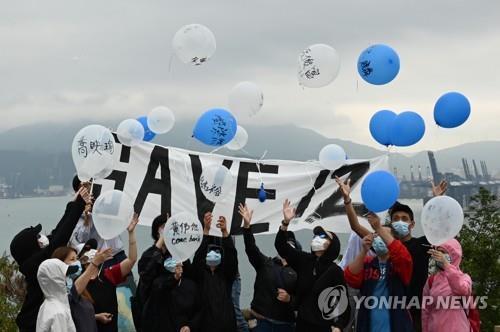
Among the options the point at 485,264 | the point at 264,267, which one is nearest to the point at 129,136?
the point at 264,267

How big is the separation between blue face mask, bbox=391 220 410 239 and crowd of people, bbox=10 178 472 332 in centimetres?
1

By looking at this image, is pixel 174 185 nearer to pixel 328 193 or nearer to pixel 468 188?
pixel 328 193

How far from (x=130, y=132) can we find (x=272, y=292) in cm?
265

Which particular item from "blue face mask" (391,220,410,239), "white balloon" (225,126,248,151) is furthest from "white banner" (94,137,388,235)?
"blue face mask" (391,220,410,239)

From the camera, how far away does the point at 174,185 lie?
315 inches

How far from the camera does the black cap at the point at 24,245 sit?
5523 millimetres

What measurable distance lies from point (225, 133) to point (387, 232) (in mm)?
2304

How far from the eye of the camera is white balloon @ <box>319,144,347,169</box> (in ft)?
26.2

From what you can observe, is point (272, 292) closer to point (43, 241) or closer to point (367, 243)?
point (367, 243)

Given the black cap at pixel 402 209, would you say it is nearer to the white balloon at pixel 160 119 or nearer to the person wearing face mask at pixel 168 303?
the person wearing face mask at pixel 168 303

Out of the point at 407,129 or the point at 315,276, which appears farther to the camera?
the point at 407,129

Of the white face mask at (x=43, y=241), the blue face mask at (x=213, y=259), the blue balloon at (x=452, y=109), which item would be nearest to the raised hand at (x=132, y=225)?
the blue face mask at (x=213, y=259)

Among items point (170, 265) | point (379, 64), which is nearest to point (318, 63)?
point (379, 64)

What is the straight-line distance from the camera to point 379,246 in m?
6.01
